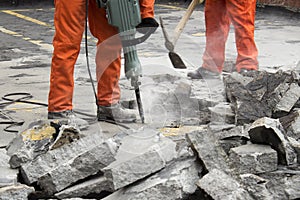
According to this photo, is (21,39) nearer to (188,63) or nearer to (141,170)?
(188,63)

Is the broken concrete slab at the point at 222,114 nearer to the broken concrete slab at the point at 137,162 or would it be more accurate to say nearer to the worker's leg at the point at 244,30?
the broken concrete slab at the point at 137,162

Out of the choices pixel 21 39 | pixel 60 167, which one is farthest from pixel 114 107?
pixel 21 39

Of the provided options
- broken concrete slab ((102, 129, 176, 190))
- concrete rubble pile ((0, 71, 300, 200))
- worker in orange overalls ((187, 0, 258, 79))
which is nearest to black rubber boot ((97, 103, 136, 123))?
concrete rubble pile ((0, 71, 300, 200))

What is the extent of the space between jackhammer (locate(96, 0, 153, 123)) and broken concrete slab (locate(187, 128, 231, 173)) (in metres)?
1.50

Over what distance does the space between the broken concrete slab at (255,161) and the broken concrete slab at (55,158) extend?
71cm

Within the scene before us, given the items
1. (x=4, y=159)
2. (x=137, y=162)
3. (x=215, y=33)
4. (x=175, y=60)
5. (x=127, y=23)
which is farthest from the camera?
(x=215, y=33)

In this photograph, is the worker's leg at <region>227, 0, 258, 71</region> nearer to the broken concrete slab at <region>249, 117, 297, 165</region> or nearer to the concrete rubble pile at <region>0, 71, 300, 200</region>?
the concrete rubble pile at <region>0, 71, 300, 200</region>

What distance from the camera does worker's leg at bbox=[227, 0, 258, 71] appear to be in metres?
6.38

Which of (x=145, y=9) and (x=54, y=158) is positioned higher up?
(x=145, y=9)

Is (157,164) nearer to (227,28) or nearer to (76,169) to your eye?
(76,169)

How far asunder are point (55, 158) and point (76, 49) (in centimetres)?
142

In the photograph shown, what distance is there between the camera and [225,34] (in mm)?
6715

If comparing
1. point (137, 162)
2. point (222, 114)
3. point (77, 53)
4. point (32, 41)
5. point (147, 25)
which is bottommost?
point (32, 41)

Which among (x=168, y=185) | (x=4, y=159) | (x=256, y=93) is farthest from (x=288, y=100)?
(x=4, y=159)
